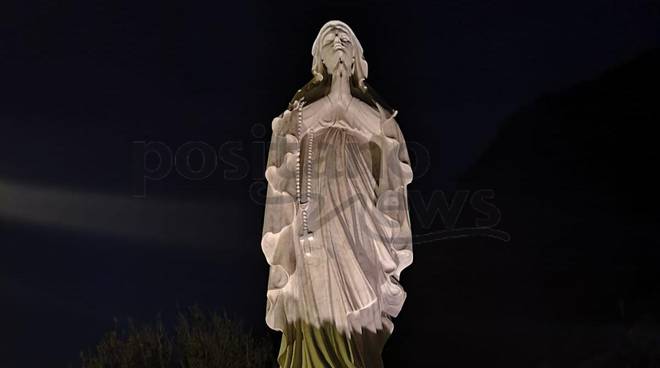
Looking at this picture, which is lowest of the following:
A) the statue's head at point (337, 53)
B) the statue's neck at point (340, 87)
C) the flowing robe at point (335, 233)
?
the flowing robe at point (335, 233)

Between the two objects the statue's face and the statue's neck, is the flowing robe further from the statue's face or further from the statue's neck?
the statue's face

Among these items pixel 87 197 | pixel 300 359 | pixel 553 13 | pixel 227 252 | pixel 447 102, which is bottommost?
pixel 300 359

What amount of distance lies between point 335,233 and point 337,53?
771mm

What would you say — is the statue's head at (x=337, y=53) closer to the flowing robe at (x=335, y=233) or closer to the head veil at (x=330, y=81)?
the head veil at (x=330, y=81)

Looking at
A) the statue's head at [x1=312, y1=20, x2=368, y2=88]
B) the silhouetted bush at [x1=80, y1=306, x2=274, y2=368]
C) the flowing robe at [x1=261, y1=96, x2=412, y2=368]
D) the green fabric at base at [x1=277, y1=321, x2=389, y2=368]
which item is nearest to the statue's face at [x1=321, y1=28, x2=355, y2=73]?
the statue's head at [x1=312, y1=20, x2=368, y2=88]

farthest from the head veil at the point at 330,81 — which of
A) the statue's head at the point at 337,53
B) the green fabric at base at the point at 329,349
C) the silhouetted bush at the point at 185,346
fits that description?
the silhouetted bush at the point at 185,346

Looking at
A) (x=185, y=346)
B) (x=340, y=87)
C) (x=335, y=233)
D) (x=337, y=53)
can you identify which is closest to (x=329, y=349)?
(x=335, y=233)

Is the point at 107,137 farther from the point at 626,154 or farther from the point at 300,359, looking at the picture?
the point at 626,154

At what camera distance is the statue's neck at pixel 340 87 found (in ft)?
14.0

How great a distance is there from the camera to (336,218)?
4113mm

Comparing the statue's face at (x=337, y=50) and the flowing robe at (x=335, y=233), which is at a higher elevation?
the statue's face at (x=337, y=50)

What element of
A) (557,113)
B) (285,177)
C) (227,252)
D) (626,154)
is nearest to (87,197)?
(227,252)

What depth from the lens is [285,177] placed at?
419 cm

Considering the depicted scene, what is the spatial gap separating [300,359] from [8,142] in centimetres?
248
